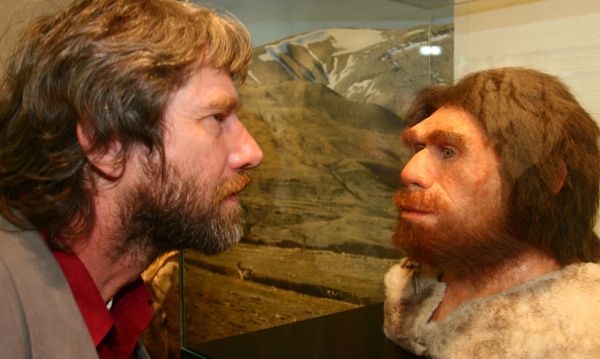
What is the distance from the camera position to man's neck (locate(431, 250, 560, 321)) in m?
1.08

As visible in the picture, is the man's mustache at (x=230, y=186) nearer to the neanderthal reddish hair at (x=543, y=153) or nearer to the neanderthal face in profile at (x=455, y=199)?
the neanderthal face in profile at (x=455, y=199)

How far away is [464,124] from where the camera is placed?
108cm

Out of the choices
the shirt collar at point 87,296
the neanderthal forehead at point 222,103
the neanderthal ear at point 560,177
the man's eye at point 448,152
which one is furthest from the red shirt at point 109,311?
the neanderthal ear at point 560,177

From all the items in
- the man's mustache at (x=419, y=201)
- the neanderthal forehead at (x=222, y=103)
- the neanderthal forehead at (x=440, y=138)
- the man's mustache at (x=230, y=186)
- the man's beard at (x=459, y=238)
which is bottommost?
the man's beard at (x=459, y=238)

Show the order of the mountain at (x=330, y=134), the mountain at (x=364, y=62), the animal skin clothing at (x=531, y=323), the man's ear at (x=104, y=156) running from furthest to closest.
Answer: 1. the mountain at (x=330, y=134)
2. the mountain at (x=364, y=62)
3. the man's ear at (x=104, y=156)
4. the animal skin clothing at (x=531, y=323)

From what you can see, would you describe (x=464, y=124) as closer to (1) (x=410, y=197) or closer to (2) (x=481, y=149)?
(2) (x=481, y=149)

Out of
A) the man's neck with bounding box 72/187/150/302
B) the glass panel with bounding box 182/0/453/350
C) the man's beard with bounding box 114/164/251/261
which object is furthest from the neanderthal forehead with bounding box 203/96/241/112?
the glass panel with bounding box 182/0/453/350

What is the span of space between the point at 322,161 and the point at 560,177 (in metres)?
0.86

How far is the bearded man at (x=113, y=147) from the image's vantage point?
104cm

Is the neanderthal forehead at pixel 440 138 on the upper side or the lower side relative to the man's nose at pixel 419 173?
upper

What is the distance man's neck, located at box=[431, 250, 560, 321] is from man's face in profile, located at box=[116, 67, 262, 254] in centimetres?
47

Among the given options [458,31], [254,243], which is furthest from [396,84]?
[254,243]

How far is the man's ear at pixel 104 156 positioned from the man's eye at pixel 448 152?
607 mm

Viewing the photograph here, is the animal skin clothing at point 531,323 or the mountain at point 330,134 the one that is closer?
the animal skin clothing at point 531,323
